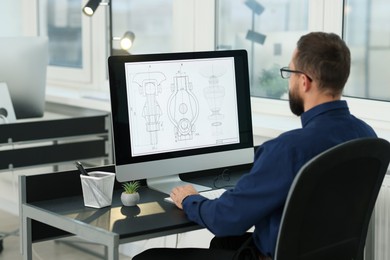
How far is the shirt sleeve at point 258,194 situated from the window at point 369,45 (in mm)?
1443

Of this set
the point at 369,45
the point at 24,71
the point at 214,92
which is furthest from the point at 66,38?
the point at 214,92

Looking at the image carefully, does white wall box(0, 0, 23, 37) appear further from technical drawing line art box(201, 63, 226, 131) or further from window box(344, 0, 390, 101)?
technical drawing line art box(201, 63, 226, 131)

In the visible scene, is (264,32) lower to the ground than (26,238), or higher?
higher

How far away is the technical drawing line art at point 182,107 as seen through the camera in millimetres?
2635

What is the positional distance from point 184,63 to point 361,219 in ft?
2.83

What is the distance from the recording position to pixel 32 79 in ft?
13.2

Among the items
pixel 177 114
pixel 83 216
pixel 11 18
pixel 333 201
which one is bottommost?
pixel 83 216

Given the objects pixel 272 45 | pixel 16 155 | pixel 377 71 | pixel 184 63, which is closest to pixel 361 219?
pixel 184 63

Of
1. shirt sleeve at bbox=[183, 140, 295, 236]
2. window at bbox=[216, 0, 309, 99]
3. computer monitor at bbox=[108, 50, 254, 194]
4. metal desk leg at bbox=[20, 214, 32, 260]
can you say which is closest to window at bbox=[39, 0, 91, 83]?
window at bbox=[216, 0, 309, 99]

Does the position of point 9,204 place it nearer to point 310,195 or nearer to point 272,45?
point 272,45

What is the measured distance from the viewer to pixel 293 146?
78.7 inches

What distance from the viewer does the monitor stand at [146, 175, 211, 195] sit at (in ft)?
8.78

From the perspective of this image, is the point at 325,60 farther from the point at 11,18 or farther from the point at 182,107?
the point at 11,18

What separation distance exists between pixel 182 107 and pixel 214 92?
0.16m
